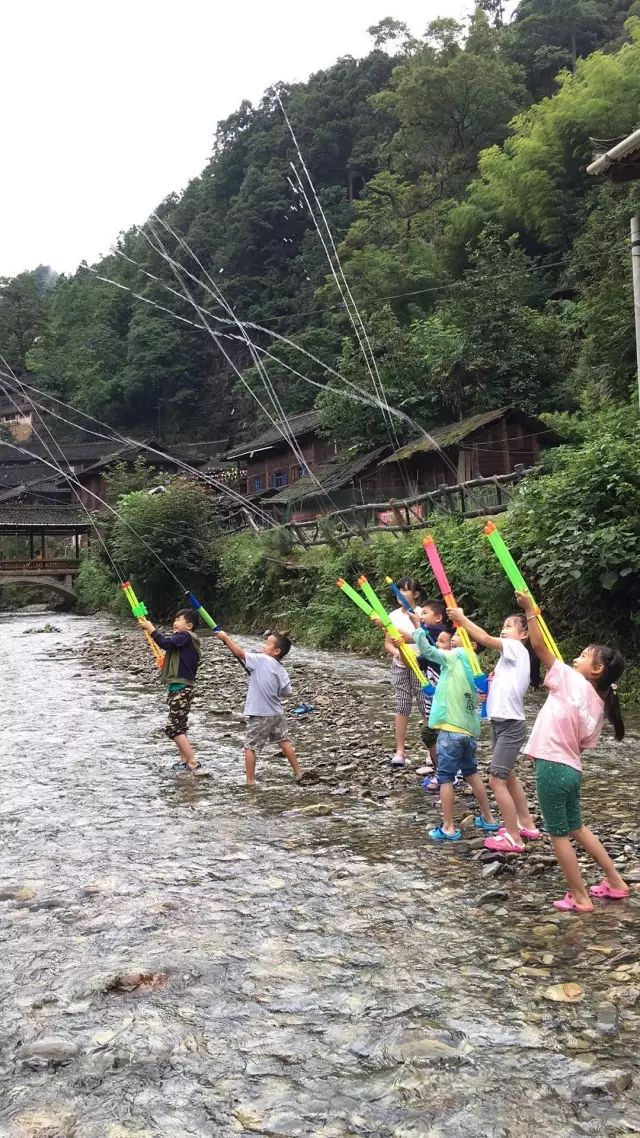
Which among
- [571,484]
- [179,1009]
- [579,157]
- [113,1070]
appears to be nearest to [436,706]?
[179,1009]

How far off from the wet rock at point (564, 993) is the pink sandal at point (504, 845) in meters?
2.02

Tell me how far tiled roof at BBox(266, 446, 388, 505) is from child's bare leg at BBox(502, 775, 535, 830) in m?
29.6

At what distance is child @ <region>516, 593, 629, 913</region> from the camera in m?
5.40

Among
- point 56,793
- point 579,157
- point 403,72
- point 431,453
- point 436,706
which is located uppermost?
point 403,72

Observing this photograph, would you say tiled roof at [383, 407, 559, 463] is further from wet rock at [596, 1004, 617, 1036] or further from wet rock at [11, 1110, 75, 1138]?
wet rock at [11, 1110, 75, 1138]

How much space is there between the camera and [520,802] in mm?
7117

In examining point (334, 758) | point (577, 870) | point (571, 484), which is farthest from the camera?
point (571, 484)

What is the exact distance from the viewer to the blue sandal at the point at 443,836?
7.16 m

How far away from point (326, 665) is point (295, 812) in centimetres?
1196

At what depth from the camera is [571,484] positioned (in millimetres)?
14492

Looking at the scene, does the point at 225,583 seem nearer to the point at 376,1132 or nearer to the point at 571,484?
the point at 571,484

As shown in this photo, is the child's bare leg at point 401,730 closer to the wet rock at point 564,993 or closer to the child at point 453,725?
the child at point 453,725

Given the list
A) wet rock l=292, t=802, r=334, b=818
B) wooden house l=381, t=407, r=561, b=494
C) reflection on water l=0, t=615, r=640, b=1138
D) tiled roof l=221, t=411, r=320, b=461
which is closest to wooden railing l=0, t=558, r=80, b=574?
tiled roof l=221, t=411, r=320, b=461

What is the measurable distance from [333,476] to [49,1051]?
3673 cm
